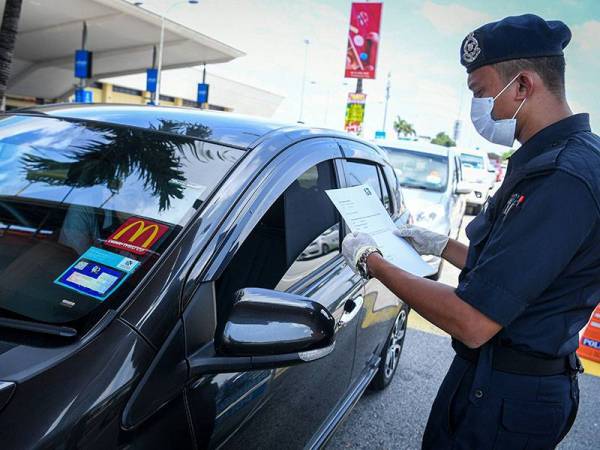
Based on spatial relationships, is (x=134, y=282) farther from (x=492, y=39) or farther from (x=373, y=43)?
(x=373, y=43)

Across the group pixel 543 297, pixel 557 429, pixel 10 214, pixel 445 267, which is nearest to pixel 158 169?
pixel 10 214

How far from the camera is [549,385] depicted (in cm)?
150

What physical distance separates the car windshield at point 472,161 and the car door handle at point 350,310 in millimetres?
15706

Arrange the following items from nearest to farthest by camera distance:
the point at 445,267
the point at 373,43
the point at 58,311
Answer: the point at 58,311 → the point at 445,267 → the point at 373,43

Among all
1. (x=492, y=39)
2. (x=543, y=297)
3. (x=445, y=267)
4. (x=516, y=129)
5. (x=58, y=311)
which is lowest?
(x=445, y=267)

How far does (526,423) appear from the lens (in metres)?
1.51

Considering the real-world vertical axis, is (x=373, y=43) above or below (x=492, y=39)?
above

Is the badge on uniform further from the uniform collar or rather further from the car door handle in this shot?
the car door handle

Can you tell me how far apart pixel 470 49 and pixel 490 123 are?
0.28m

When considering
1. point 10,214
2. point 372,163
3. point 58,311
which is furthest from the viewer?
point 372,163

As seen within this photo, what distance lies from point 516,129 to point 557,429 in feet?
3.12

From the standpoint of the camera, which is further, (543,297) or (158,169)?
(158,169)

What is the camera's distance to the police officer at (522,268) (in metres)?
1.29

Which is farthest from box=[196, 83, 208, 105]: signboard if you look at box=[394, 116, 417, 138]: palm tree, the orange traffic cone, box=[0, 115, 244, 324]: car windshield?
box=[394, 116, 417, 138]: palm tree
